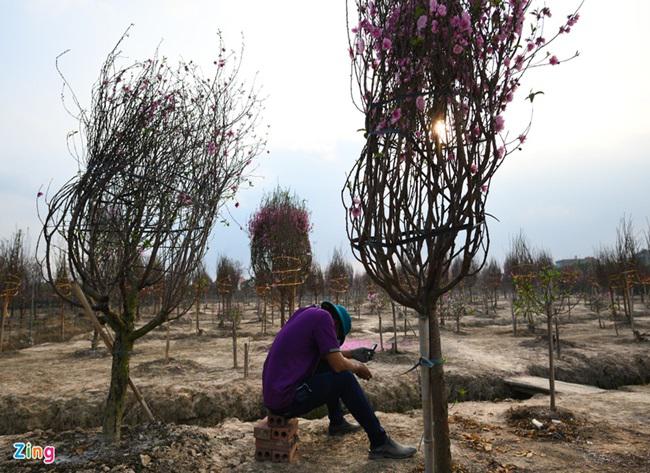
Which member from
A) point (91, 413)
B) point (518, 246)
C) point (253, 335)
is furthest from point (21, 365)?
point (518, 246)

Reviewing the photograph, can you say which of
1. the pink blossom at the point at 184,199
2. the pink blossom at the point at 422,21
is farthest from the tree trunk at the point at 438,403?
the pink blossom at the point at 184,199

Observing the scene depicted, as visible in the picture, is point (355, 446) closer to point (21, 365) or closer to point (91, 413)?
point (91, 413)

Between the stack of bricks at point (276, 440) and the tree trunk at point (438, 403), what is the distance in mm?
1259

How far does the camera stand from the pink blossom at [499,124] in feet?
9.38

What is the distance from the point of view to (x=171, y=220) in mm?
4512

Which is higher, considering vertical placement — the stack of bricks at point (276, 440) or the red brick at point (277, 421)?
the red brick at point (277, 421)

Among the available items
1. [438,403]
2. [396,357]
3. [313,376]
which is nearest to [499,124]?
[438,403]

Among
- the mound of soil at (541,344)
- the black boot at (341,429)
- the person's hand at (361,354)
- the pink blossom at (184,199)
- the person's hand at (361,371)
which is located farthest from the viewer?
the mound of soil at (541,344)

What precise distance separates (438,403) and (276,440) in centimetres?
148

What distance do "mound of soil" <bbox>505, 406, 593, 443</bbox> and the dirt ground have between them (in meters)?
0.02

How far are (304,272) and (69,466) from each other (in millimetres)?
9460

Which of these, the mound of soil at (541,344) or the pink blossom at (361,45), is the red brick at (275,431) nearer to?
the pink blossom at (361,45)

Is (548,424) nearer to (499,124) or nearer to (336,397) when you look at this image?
(336,397)

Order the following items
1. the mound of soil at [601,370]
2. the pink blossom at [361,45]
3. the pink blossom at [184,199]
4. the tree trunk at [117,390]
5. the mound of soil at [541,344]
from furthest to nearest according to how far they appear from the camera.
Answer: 1. the mound of soil at [541,344]
2. the mound of soil at [601,370]
3. the pink blossom at [184,199]
4. the tree trunk at [117,390]
5. the pink blossom at [361,45]
